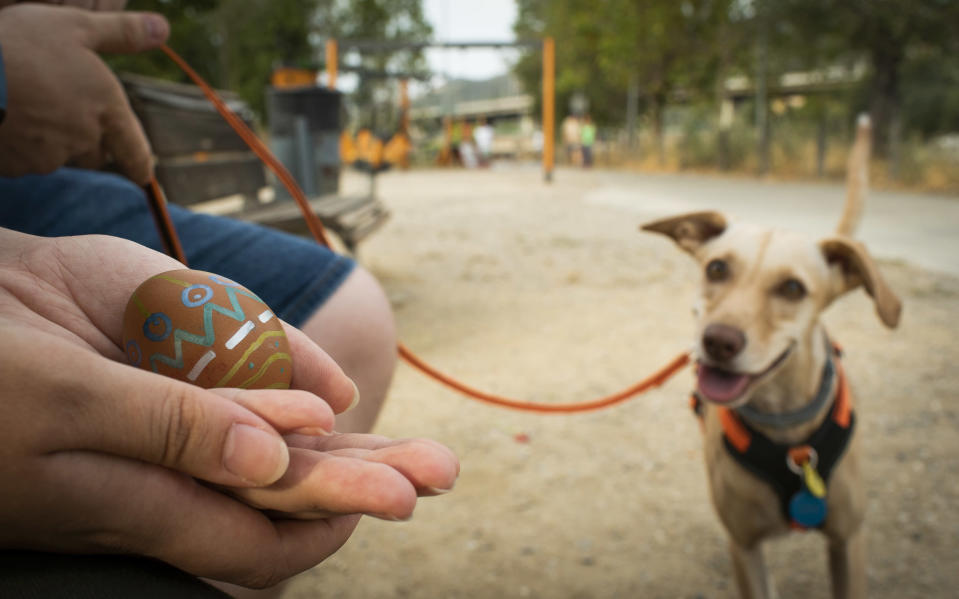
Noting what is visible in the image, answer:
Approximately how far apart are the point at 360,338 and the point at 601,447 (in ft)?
7.18

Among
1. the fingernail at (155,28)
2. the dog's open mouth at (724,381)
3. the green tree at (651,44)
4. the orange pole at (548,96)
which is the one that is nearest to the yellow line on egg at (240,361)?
the fingernail at (155,28)

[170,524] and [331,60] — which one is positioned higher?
[331,60]

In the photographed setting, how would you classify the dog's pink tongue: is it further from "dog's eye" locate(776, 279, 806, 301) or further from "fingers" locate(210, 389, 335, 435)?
"fingers" locate(210, 389, 335, 435)

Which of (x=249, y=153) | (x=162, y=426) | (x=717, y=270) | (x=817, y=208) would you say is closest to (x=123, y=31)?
(x=162, y=426)

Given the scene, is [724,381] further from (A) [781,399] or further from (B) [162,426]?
(B) [162,426]

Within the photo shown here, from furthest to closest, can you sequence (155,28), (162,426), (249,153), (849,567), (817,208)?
(817,208) → (249,153) → (849,567) → (155,28) → (162,426)

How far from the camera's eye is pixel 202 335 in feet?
1.95

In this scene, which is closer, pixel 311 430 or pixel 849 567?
pixel 311 430

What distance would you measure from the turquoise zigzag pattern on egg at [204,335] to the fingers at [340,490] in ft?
0.42

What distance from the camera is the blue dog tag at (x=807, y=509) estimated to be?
73.0 inches

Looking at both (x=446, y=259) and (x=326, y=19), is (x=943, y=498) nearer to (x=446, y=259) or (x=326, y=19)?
(x=446, y=259)

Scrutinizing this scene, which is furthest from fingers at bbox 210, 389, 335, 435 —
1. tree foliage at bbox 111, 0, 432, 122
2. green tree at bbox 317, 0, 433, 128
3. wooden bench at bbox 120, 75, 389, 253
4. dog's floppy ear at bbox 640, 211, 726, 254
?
green tree at bbox 317, 0, 433, 128

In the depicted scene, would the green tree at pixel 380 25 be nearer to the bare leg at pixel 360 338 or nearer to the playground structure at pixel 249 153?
the playground structure at pixel 249 153

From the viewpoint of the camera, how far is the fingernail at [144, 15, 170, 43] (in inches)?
46.0
